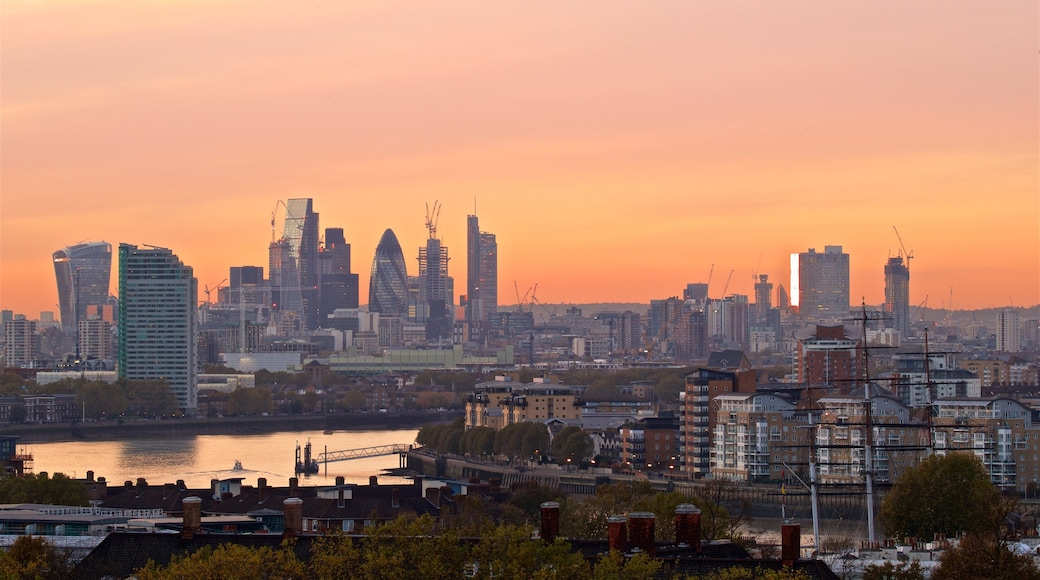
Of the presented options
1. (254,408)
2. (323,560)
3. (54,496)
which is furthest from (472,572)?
(254,408)

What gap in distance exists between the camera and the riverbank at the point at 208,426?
85750 mm

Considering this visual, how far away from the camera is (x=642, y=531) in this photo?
17.4 m

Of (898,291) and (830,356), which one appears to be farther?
(898,291)

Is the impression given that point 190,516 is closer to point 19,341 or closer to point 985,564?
point 985,564

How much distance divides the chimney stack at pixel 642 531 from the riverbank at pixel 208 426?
64533 millimetres

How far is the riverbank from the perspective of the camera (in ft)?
281

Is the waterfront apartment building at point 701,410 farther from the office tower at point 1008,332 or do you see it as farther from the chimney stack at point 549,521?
the office tower at point 1008,332

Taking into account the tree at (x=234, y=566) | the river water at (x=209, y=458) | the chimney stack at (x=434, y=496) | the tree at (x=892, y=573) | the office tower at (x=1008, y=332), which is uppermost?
the office tower at (x=1008, y=332)

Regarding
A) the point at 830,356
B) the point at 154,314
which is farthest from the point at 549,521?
the point at 154,314

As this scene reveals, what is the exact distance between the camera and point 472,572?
616 inches

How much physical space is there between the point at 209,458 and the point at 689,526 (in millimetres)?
47352

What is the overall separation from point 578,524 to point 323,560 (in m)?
12.4

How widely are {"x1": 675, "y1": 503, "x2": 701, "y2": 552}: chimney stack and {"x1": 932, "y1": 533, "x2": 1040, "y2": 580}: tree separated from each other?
202cm

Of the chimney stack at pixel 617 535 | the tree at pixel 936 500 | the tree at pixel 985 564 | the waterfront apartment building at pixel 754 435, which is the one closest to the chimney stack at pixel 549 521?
the chimney stack at pixel 617 535
